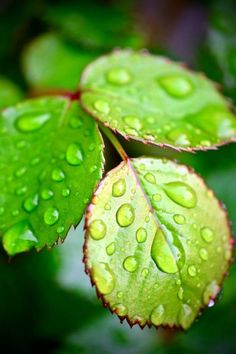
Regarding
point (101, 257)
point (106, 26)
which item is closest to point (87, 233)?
point (101, 257)

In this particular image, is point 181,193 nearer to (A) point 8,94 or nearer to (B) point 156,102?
(B) point 156,102

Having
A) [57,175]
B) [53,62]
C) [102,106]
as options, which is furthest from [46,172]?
[53,62]

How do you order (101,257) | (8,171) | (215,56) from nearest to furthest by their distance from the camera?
(101,257) < (8,171) < (215,56)

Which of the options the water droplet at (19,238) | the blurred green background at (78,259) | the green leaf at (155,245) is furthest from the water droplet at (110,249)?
the blurred green background at (78,259)

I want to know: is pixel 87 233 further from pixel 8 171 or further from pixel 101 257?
pixel 8 171

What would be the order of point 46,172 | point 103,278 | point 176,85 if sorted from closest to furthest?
point 103,278
point 46,172
point 176,85

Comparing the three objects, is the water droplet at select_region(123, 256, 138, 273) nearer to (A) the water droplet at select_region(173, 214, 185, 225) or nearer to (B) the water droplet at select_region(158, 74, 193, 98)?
(A) the water droplet at select_region(173, 214, 185, 225)

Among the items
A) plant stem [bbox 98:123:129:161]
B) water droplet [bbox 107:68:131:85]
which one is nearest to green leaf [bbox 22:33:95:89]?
water droplet [bbox 107:68:131:85]
